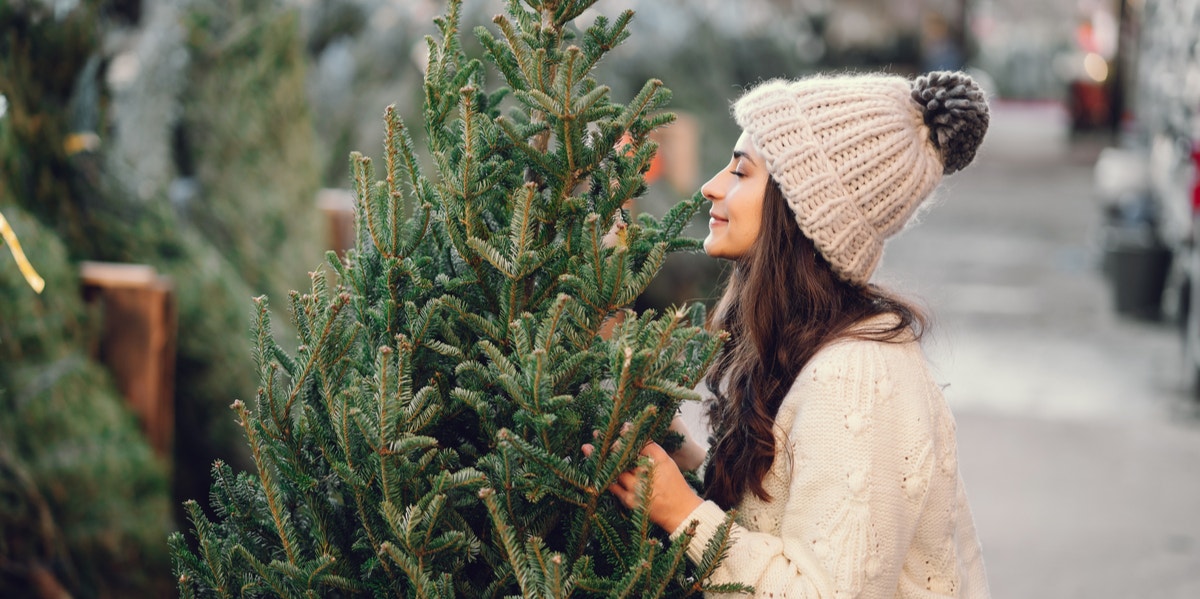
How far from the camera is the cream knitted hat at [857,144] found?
7.00 ft

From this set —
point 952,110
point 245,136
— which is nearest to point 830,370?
point 952,110

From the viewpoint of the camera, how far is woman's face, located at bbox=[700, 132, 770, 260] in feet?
7.23

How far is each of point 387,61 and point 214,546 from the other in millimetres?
8059

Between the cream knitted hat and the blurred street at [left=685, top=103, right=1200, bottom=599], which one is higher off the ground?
the cream knitted hat

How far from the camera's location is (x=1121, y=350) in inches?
344

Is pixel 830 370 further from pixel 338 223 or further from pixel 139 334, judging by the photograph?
pixel 338 223

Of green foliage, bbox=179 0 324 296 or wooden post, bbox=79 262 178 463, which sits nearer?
wooden post, bbox=79 262 178 463

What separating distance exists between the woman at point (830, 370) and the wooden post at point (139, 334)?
2160 mm

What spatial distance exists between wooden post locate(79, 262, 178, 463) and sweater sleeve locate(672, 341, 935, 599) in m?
2.42

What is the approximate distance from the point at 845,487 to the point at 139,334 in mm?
2632

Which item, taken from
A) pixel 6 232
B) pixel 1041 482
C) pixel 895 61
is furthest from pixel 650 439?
pixel 895 61

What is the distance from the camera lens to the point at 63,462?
340cm

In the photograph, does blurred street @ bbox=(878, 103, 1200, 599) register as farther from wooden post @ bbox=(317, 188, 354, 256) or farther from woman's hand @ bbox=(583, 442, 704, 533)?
wooden post @ bbox=(317, 188, 354, 256)

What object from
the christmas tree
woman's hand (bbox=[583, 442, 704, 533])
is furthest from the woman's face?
woman's hand (bbox=[583, 442, 704, 533])
